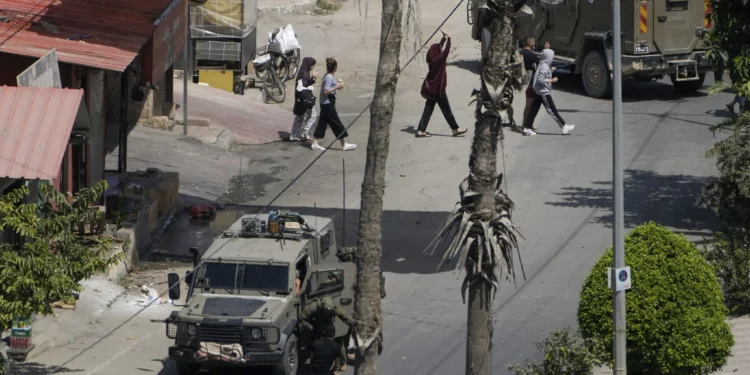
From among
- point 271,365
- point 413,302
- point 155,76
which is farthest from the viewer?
point 155,76

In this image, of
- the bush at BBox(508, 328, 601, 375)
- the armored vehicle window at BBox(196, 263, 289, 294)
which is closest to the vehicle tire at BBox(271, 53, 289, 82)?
the armored vehicle window at BBox(196, 263, 289, 294)

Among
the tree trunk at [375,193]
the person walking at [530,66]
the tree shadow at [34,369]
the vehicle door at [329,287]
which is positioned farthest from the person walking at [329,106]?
the tree trunk at [375,193]

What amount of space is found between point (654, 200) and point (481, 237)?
10.2 meters

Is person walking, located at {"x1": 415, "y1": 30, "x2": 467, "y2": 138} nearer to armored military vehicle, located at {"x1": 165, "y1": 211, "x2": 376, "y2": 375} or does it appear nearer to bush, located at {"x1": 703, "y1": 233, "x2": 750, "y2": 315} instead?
bush, located at {"x1": 703, "y1": 233, "x2": 750, "y2": 315}

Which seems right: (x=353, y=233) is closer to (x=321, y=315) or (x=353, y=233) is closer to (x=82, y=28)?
(x=82, y=28)

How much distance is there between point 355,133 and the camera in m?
23.8

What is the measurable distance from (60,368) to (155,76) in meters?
5.50

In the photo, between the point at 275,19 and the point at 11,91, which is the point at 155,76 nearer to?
the point at 11,91

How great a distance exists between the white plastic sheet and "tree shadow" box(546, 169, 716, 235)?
381 inches

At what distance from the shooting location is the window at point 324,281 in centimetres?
Answer: 1292

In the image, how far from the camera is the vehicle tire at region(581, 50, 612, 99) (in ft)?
82.3

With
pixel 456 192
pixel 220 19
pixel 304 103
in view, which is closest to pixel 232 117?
pixel 304 103

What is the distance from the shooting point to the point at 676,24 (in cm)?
2436

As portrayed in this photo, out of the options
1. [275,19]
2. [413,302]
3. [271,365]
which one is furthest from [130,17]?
[275,19]
